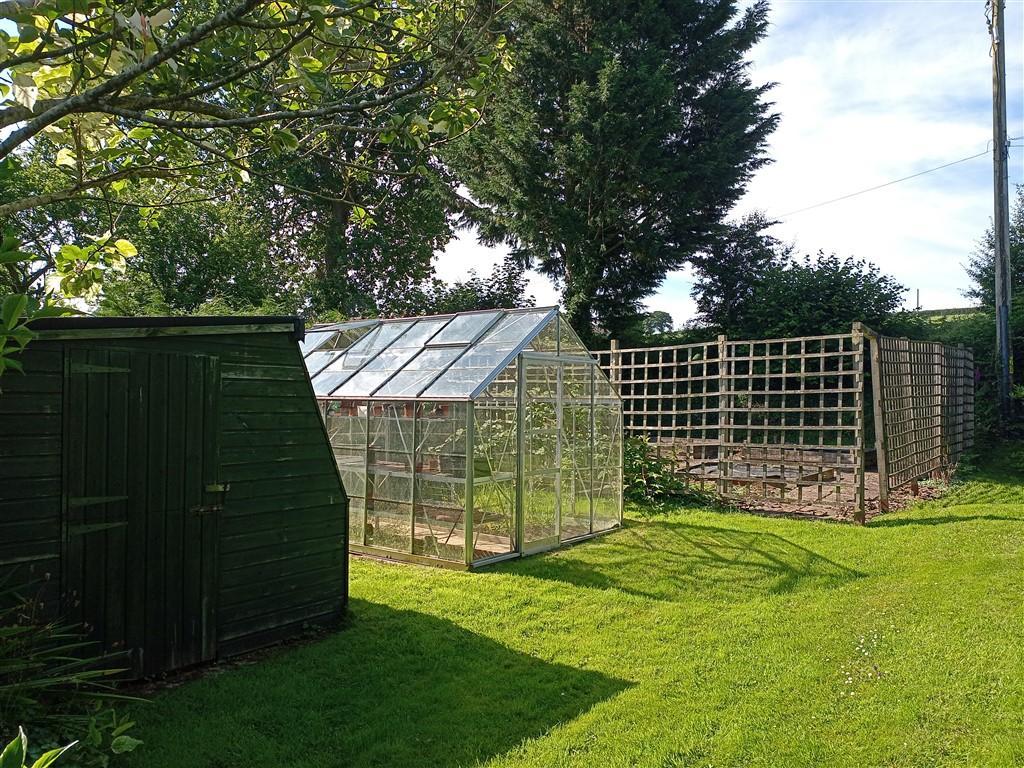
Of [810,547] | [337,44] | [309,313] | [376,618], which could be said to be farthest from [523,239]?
[337,44]

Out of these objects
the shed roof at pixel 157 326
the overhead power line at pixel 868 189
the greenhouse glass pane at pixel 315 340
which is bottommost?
the shed roof at pixel 157 326

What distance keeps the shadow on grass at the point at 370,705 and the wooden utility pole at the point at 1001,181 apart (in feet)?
37.4

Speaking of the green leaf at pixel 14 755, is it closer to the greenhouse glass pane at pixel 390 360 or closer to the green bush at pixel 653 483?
the greenhouse glass pane at pixel 390 360

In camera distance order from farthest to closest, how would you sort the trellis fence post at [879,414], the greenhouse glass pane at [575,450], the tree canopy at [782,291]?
the tree canopy at [782,291], the trellis fence post at [879,414], the greenhouse glass pane at [575,450]

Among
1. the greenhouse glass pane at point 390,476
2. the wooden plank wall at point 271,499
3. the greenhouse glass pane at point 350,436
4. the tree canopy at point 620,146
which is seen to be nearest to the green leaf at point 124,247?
the wooden plank wall at point 271,499

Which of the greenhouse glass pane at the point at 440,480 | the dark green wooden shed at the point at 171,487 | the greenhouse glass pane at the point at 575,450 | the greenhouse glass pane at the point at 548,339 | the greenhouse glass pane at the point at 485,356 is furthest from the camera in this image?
the greenhouse glass pane at the point at 575,450

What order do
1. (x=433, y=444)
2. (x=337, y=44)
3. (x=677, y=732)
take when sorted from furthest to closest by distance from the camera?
(x=433, y=444) < (x=677, y=732) < (x=337, y=44)

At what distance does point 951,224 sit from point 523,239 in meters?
9.48

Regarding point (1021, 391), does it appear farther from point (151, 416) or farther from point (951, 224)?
point (151, 416)

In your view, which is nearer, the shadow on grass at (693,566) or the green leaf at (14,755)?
the green leaf at (14,755)

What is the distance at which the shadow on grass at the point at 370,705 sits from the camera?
3174mm

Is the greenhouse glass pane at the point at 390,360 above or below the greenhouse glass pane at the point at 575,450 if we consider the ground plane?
above

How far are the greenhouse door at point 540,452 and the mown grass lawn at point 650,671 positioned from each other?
24.4 inches

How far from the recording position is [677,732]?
3322mm
